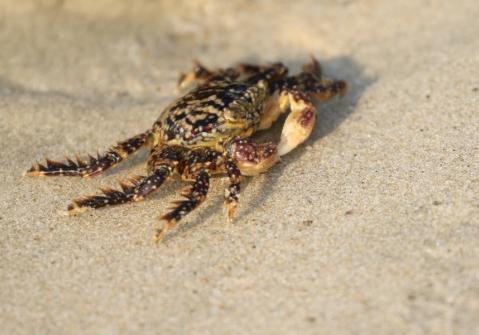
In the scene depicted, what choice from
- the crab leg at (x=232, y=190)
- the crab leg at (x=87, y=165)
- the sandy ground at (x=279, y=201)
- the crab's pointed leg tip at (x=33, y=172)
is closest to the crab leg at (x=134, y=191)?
the sandy ground at (x=279, y=201)

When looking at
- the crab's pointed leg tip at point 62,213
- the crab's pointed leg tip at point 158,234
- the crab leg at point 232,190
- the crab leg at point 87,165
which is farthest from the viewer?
the crab leg at point 87,165

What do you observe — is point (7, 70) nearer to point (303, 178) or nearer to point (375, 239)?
point (303, 178)

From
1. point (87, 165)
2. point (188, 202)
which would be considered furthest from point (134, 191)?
point (87, 165)

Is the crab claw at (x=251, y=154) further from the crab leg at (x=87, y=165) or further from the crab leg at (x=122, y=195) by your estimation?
the crab leg at (x=87, y=165)

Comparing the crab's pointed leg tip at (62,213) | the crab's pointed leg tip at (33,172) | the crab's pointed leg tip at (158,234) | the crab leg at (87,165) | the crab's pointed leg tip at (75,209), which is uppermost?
the crab leg at (87,165)

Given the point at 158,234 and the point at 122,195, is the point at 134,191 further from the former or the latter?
the point at 158,234

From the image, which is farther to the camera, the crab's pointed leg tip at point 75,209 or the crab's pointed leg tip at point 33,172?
the crab's pointed leg tip at point 33,172

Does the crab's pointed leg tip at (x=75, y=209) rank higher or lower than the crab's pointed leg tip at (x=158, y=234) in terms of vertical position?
higher

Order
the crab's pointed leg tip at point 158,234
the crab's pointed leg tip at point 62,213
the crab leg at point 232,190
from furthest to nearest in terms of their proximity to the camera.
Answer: the crab's pointed leg tip at point 62,213 → the crab leg at point 232,190 → the crab's pointed leg tip at point 158,234
